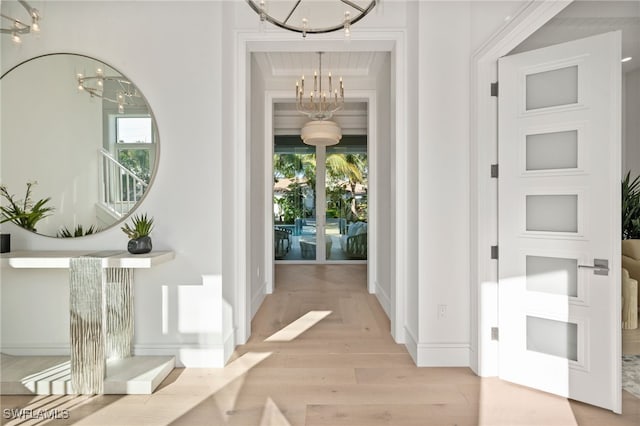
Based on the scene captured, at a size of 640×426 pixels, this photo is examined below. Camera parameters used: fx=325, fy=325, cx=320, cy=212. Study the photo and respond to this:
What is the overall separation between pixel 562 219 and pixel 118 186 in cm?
320

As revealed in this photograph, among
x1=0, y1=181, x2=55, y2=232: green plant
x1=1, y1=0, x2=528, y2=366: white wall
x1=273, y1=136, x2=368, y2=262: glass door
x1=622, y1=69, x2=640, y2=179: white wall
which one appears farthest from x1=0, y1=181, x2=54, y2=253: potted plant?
x1=622, y1=69, x2=640, y2=179: white wall

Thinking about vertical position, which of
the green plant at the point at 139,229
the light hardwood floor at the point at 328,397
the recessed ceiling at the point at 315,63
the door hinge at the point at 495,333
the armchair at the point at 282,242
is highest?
the recessed ceiling at the point at 315,63

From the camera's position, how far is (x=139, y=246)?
230cm

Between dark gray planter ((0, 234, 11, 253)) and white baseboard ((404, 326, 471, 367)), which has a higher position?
dark gray planter ((0, 234, 11, 253))

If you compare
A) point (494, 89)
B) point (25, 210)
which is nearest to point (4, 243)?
point (25, 210)

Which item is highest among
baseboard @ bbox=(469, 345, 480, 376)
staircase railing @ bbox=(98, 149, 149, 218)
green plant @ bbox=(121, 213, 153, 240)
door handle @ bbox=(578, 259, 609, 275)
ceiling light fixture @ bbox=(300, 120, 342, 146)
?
ceiling light fixture @ bbox=(300, 120, 342, 146)

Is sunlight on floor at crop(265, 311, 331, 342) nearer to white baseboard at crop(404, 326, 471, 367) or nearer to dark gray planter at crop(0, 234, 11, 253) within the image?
white baseboard at crop(404, 326, 471, 367)

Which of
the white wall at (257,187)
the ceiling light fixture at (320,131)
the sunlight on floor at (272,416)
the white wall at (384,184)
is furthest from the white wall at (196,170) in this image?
the ceiling light fixture at (320,131)

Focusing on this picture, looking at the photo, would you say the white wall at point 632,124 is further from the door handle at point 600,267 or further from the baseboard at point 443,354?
the baseboard at point 443,354

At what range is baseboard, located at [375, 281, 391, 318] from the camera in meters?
3.72

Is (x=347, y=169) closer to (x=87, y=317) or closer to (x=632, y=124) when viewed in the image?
(x=632, y=124)

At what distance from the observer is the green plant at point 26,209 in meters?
2.44

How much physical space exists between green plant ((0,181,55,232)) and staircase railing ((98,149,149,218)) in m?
0.44

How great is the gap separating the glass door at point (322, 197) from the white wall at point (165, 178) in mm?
4487
